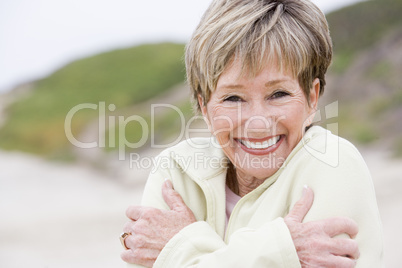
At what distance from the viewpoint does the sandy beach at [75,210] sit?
7.09 meters

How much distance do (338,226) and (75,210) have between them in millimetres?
7849

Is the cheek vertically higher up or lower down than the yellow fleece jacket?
higher up

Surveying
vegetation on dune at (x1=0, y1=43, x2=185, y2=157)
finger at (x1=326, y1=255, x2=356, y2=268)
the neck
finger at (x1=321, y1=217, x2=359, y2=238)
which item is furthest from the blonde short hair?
vegetation on dune at (x1=0, y1=43, x2=185, y2=157)

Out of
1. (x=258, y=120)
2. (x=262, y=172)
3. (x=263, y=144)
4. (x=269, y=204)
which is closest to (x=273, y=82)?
(x=258, y=120)

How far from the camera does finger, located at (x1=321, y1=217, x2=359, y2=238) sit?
2.02m

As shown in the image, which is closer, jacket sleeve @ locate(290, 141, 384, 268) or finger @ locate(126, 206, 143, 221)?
jacket sleeve @ locate(290, 141, 384, 268)

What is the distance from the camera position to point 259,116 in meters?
2.29

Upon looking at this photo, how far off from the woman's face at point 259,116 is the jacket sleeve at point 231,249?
370mm

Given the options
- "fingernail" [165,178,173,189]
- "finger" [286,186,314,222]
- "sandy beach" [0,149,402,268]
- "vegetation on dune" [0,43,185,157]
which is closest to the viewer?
"finger" [286,186,314,222]

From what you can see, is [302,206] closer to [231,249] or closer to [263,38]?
[231,249]

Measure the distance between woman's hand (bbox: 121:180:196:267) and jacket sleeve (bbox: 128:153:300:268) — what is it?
0.10 metres

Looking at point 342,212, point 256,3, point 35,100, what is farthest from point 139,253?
point 35,100

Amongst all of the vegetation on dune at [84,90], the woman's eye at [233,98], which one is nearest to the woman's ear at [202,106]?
the woman's eye at [233,98]

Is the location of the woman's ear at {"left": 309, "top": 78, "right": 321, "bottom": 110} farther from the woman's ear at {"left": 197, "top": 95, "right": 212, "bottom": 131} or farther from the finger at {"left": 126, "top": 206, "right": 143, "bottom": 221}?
the finger at {"left": 126, "top": 206, "right": 143, "bottom": 221}
